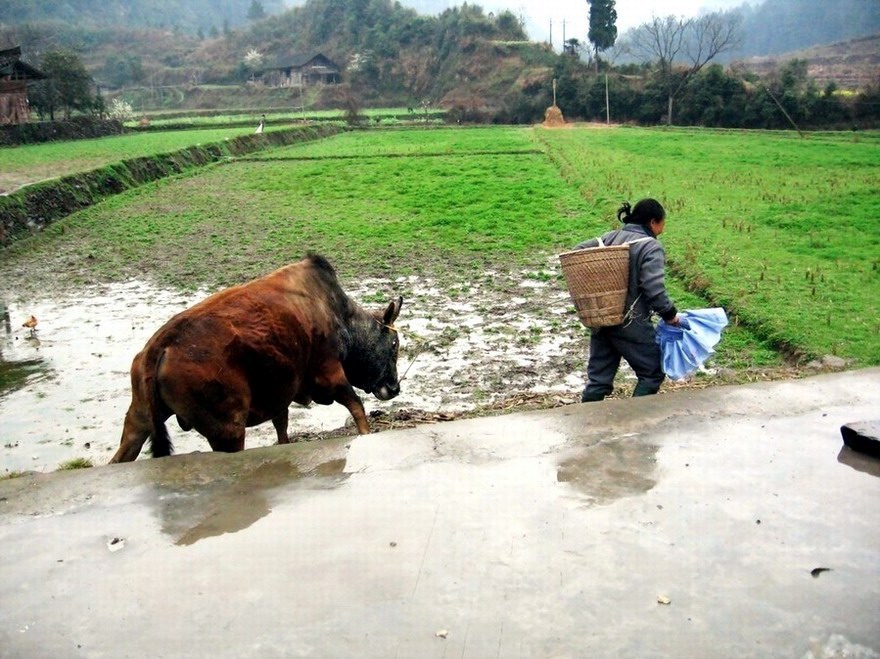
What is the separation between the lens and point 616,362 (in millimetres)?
6613

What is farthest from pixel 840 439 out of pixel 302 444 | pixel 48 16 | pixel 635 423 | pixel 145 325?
pixel 48 16

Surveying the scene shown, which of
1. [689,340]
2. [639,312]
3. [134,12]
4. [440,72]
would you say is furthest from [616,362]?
[134,12]

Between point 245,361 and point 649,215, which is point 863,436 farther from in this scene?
point 245,361

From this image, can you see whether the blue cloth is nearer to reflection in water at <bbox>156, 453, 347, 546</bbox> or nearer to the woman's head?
the woman's head

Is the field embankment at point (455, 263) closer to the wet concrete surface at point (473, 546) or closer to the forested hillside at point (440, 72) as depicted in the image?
the wet concrete surface at point (473, 546)

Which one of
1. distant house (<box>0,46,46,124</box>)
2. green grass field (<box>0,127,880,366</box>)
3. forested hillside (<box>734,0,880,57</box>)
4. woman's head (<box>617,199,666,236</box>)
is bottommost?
green grass field (<box>0,127,880,366</box>)

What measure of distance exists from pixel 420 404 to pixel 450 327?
2.51 metres

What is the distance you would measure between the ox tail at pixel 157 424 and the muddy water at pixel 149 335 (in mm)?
1456

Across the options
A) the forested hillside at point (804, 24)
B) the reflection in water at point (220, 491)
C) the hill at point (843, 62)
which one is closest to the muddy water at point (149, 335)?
the reflection in water at point (220, 491)

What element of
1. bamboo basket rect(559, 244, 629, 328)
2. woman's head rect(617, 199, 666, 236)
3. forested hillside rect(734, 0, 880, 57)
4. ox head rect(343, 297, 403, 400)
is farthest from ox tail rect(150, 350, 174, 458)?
forested hillside rect(734, 0, 880, 57)

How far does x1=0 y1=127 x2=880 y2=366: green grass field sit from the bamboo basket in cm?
270

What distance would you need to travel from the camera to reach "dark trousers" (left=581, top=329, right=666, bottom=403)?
21.0ft

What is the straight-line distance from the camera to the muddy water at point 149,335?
24.6 ft

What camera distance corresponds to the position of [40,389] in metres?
8.70
